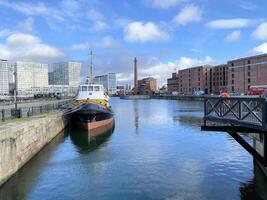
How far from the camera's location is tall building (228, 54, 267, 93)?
446 ft

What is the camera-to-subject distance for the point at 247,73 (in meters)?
→ 144

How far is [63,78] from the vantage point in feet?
645

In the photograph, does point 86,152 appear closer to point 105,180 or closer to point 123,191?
point 105,180

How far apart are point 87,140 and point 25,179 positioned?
16.1 m

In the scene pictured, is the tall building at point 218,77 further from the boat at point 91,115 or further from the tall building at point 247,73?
the boat at point 91,115

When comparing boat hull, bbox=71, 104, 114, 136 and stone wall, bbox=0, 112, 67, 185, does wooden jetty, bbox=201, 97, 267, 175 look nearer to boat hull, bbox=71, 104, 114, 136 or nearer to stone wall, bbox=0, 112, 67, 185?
stone wall, bbox=0, 112, 67, 185

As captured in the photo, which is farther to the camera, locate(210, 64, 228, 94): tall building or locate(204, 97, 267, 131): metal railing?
locate(210, 64, 228, 94): tall building

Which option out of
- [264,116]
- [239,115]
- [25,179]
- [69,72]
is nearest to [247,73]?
[69,72]

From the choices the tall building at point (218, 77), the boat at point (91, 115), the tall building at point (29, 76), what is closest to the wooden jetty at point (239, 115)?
the boat at point (91, 115)

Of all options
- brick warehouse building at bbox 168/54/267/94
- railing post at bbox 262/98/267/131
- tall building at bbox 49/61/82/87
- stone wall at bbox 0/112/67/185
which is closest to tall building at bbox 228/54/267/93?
brick warehouse building at bbox 168/54/267/94

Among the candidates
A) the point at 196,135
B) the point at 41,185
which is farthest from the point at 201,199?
the point at 196,135

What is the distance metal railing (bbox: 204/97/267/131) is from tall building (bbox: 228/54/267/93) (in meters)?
119

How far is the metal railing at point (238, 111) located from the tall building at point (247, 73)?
119169 mm

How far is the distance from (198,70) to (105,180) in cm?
17739
